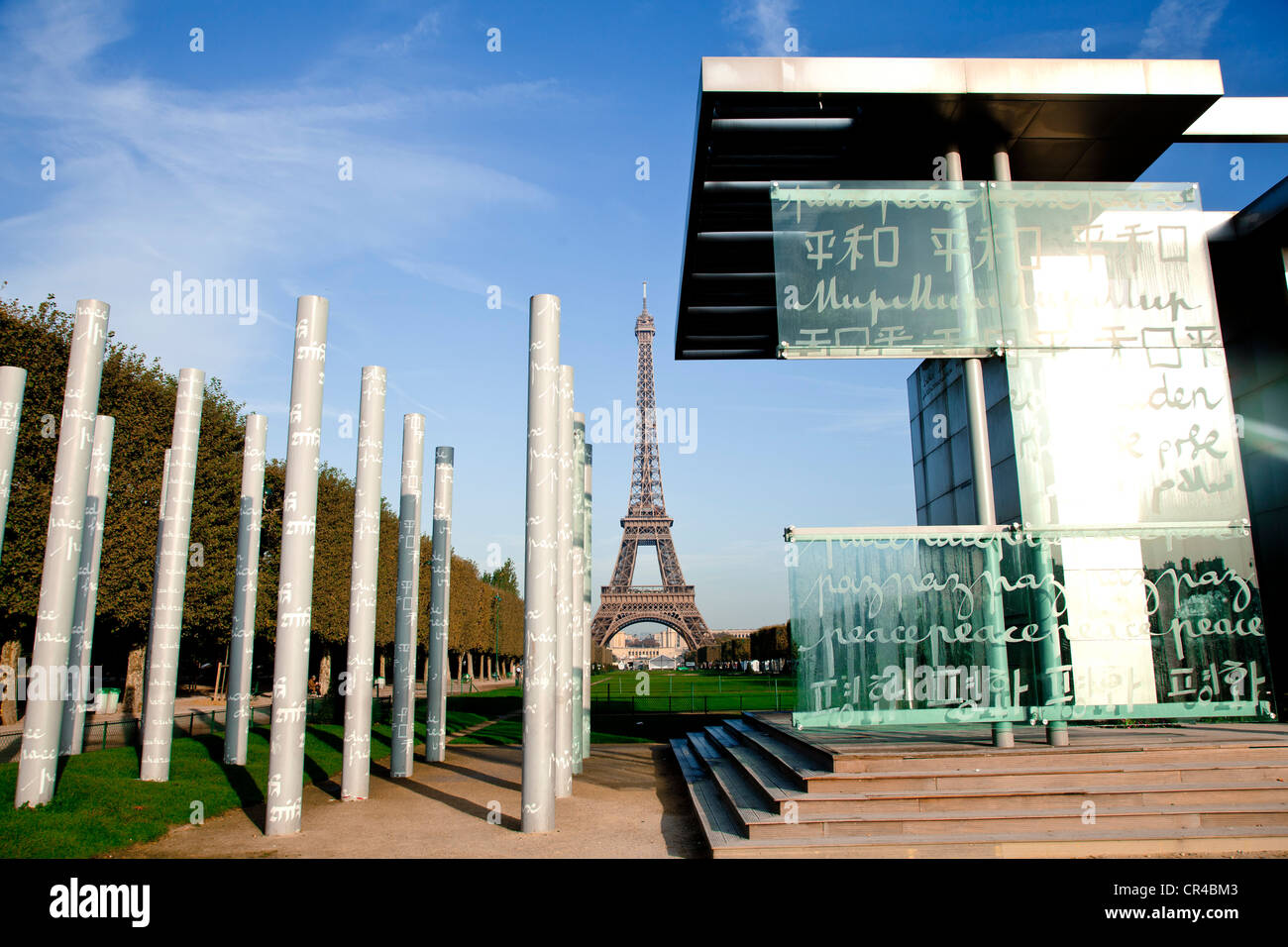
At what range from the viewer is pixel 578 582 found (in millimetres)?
16531

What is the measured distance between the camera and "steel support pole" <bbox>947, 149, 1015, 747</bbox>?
436 inches

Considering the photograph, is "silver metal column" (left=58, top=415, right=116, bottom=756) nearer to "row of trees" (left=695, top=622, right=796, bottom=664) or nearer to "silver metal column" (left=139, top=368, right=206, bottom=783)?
"silver metal column" (left=139, top=368, right=206, bottom=783)

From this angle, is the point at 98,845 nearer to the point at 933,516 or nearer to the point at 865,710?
the point at 865,710

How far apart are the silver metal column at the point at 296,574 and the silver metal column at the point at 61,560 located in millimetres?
2991

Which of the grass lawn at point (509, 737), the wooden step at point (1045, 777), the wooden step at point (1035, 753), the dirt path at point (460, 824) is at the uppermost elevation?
the wooden step at point (1035, 753)

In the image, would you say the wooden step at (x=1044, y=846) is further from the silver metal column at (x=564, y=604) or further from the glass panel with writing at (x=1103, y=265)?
the glass panel with writing at (x=1103, y=265)

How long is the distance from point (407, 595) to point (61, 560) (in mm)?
5750

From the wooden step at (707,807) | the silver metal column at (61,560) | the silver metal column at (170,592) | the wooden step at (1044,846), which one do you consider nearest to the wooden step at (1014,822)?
the wooden step at (1044,846)

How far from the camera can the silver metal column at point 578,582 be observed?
1527cm

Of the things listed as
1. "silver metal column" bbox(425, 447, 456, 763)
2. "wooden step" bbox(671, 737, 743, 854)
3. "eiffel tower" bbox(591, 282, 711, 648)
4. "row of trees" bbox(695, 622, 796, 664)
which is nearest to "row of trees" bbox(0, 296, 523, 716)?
"silver metal column" bbox(425, 447, 456, 763)

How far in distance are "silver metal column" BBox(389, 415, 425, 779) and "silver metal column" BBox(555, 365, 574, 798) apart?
3173mm

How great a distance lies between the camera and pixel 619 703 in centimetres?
3706

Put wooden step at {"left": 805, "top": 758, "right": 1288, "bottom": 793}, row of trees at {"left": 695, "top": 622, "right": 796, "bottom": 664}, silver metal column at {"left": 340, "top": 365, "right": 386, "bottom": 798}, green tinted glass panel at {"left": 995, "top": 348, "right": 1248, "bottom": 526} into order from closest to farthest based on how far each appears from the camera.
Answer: wooden step at {"left": 805, "top": 758, "right": 1288, "bottom": 793}
green tinted glass panel at {"left": 995, "top": 348, "right": 1248, "bottom": 526}
silver metal column at {"left": 340, "top": 365, "right": 386, "bottom": 798}
row of trees at {"left": 695, "top": 622, "right": 796, "bottom": 664}
